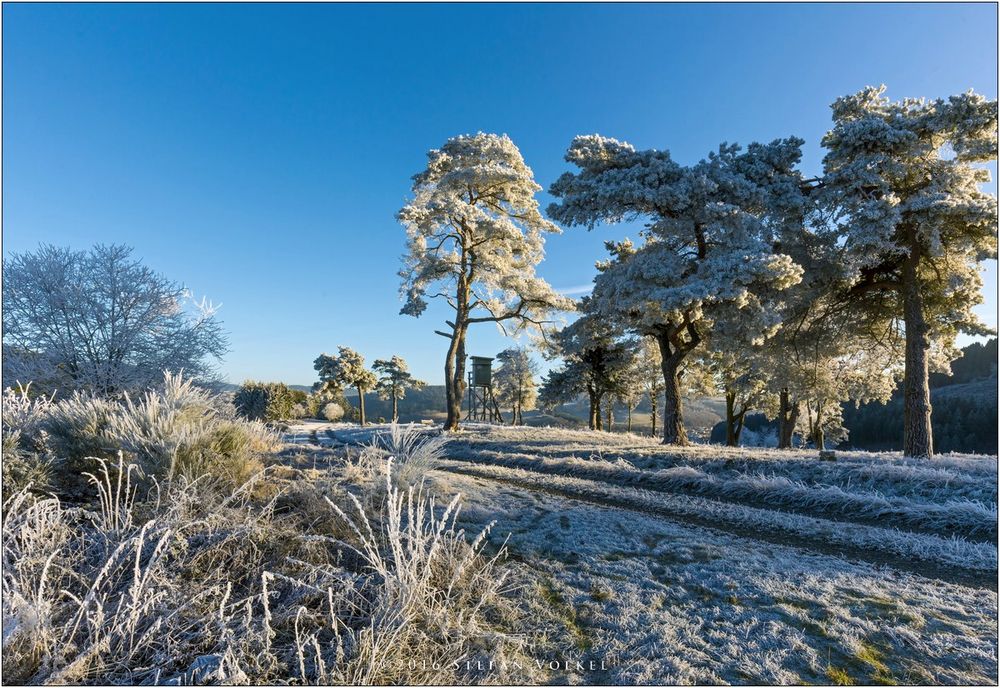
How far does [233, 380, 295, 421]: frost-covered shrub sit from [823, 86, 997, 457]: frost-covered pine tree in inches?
1061

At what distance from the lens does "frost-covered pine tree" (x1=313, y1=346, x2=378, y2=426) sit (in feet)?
145

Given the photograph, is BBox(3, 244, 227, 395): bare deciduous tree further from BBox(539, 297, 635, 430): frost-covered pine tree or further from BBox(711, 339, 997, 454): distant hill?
BBox(711, 339, 997, 454): distant hill

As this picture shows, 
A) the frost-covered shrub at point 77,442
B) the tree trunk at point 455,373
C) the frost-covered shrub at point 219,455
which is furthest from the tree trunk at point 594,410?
the frost-covered shrub at point 77,442

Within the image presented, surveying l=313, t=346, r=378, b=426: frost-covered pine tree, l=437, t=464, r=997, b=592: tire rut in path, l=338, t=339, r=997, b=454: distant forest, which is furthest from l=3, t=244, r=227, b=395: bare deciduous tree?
l=338, t=339, r=997, b=454: distant forest

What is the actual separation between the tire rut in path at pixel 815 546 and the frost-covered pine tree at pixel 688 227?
673 cm

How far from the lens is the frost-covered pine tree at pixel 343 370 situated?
1740 inches

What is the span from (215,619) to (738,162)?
1534cm

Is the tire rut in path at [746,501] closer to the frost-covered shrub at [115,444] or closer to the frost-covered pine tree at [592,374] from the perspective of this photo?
the frost-covered shrub at [115,444]

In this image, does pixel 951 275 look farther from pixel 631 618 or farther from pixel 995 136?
pixel 631 618

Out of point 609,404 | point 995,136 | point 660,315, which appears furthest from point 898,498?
point 609,404

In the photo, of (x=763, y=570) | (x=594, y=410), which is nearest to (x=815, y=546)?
(x=763, y=570)

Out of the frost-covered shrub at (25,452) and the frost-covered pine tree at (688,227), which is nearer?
the frost-covered shrub at (25,452)

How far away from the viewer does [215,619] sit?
2.46m

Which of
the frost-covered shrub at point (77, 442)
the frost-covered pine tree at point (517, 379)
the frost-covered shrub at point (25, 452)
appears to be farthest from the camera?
→ the frost-covered pine tree at point (517, 379)
